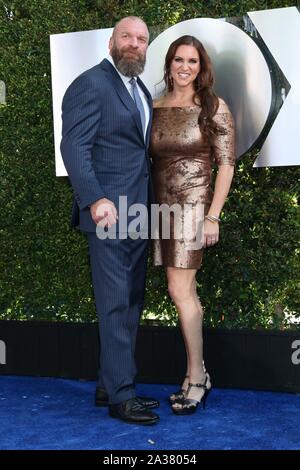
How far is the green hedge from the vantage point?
4.36m

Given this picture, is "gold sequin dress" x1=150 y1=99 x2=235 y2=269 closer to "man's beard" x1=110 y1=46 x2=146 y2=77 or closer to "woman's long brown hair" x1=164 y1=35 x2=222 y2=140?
"woman's long brown hair" x1=164 y1=35 x2=222 y2=140

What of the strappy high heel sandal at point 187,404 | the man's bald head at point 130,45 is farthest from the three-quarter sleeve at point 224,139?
the strappy high heel sandal at point 187,404

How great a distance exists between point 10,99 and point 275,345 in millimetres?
2296

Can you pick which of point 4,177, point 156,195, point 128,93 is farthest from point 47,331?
point 128,93

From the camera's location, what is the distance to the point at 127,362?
3.73 m

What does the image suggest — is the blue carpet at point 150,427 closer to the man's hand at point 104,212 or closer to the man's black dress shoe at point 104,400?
the man's black dress shoe at point 104,400

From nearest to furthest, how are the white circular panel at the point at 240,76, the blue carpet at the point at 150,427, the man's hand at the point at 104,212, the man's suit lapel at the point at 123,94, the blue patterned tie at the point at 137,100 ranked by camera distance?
1. the blue carpet at the point at 150,427
2. the man's hand at the point at 104,212
3. the man's suit lapel at the point at 123,94
4. the blue patterned tie at the point at 137,100
5. the white circular panel at the point at 240,76

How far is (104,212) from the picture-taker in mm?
3561

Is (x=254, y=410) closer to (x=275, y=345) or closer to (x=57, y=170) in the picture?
(x=275, y=345)

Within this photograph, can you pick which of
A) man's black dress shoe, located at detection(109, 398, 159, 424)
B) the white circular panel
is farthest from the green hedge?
man's black dress shoe, located at detection(109, 398, 159, 424)

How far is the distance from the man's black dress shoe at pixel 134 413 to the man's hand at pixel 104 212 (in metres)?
0.90

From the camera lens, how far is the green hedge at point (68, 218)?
436 cm

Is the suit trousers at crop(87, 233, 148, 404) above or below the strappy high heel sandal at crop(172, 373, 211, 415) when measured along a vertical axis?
above

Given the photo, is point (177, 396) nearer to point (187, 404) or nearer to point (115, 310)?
point (187, 404)
